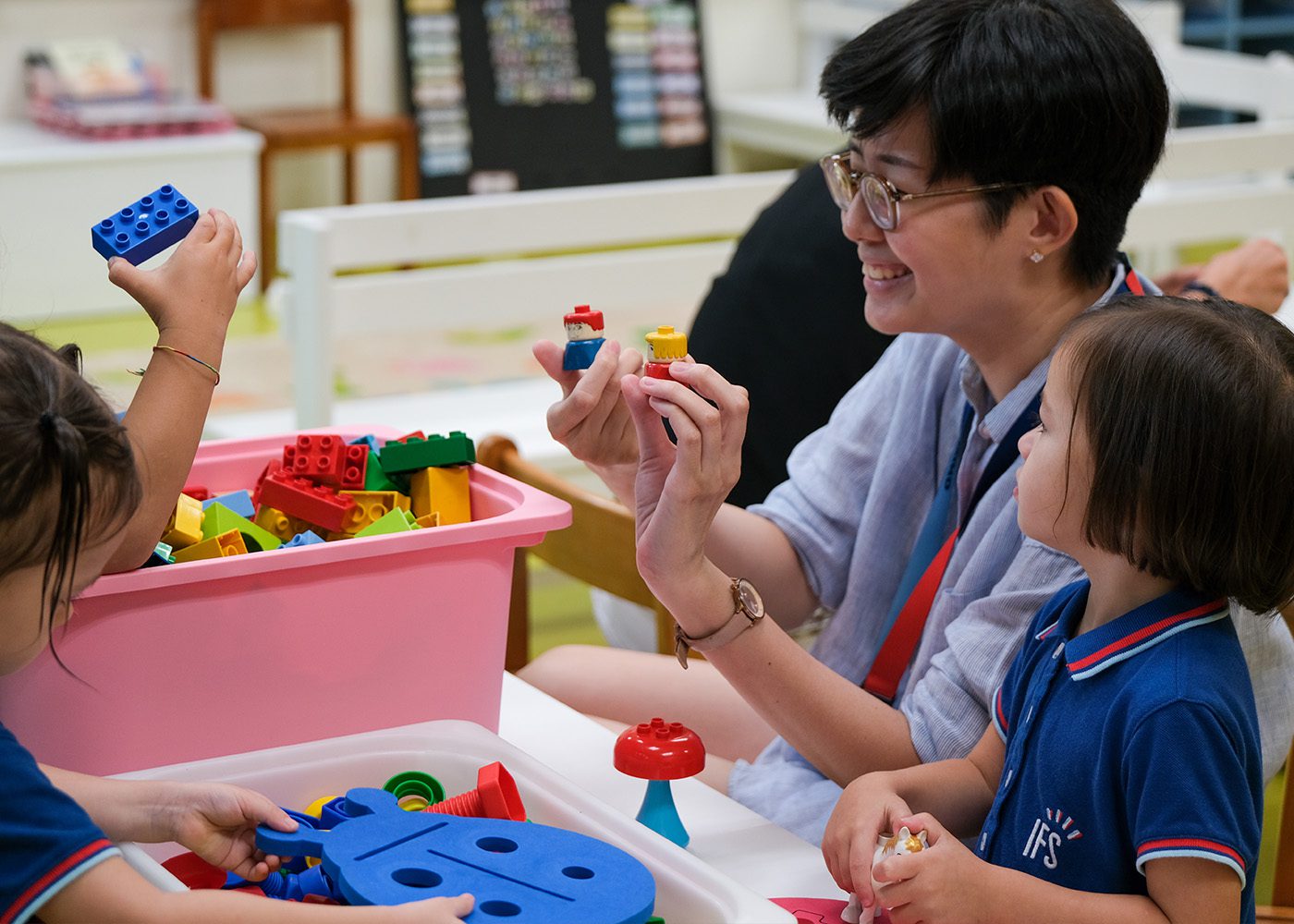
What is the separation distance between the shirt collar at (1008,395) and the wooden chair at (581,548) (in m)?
0.35

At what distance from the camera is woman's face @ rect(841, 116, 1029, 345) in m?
1.25

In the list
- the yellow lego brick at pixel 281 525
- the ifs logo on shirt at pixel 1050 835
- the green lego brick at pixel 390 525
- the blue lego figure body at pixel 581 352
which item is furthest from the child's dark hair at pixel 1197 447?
the yellow lego brick at pixel 281 525

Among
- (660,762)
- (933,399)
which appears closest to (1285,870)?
(933,399)

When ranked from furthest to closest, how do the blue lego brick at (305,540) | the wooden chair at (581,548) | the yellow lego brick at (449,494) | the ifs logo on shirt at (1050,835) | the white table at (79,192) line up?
1. the white table at (79,192)
2. the wooden chair at (581,548)
3. the yellow lego brick at (449,494)
4. the blue lego brick at (305,540)
5. the ifs logo on shirt at (1050,835)

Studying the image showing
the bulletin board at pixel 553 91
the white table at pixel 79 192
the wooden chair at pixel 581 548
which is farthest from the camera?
the bulletin board at pixel 553 91

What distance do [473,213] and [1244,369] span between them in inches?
71.0

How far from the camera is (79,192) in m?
4.73

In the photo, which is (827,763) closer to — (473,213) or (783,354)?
(783,354)

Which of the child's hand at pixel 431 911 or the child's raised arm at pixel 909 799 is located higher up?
the child's hand at pixel 431 911

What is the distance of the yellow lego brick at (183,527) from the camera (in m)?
1.07

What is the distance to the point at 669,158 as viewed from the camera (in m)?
6.19

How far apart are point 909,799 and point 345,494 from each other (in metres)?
0.47

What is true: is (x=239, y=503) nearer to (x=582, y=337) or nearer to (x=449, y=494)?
(x=449, y=494)

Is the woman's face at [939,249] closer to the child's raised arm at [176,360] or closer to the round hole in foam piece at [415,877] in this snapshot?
the child's raised arm at [176,360]
